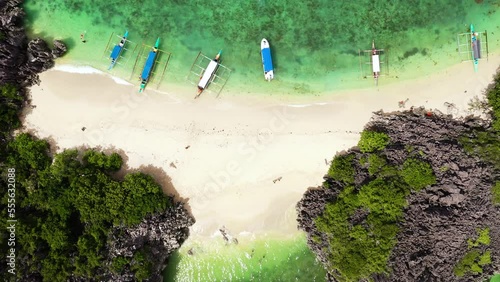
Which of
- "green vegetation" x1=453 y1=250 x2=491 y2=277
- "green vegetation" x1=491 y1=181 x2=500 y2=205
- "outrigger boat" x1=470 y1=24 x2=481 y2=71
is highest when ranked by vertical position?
"outrigger boat" x1=470 y1=24 x2=481 y2=71

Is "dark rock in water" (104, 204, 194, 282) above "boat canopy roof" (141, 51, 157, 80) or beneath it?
beneath

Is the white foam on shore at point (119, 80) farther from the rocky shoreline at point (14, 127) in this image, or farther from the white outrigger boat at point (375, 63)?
the white outrigger boat at point (375, 63)

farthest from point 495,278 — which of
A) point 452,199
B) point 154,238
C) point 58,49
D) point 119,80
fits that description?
point 58,49

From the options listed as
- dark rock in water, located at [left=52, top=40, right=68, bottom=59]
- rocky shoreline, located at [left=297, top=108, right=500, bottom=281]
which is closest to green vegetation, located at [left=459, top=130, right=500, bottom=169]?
rocky shoreline, located at [left=297, top=108, right=500, bottom=281]

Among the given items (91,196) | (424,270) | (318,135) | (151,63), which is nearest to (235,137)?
(318,135)

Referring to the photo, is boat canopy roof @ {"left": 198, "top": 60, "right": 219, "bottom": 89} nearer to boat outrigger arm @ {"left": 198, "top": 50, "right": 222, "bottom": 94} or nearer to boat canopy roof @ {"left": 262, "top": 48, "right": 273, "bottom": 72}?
boat outrigger arm @ {"left": 198, "top": 50, "right": 222, "bottom": 94}

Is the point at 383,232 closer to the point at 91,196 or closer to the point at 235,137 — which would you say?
the point at 235,137

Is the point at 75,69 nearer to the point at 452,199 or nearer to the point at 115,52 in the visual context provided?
the point at 115,52
